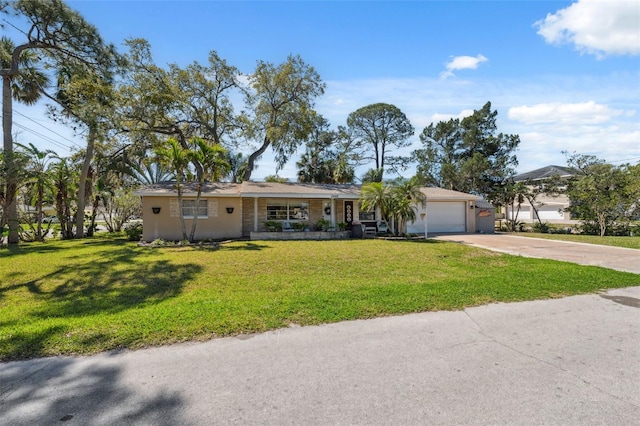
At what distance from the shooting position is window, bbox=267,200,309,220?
1755cm

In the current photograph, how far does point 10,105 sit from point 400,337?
21172 millimetres

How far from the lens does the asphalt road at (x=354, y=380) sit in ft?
8.66

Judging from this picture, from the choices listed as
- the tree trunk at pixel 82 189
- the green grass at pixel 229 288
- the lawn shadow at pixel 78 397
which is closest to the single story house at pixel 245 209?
the green grass at pixel 229 288

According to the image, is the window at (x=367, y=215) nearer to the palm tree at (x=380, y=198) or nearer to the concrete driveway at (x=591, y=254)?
the palm tree at (x=380, y=198)

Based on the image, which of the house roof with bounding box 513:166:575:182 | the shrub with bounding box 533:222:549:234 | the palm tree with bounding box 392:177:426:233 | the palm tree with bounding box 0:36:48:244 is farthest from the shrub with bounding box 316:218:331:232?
the house roof with bounding box 513:166:575:182

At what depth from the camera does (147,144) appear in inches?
Answer: 851

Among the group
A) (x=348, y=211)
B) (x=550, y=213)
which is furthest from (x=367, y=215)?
(x=550, y=213)

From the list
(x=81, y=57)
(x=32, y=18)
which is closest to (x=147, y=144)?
(x=81, y=57)

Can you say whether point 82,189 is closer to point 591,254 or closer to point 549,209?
point 591,254

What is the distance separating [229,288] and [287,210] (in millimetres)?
10846

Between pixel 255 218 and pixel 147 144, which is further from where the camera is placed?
pixel 147 144

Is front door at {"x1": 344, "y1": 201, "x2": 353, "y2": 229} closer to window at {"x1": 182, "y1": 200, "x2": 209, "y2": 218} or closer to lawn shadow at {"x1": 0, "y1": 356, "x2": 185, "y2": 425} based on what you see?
window at {"x1": 182, "y1": 200, "x2": 209, "y2": 218}

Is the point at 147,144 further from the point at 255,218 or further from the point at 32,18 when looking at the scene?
the point at 255,218

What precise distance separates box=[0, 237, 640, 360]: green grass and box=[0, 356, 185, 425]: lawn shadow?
18.3 inches
